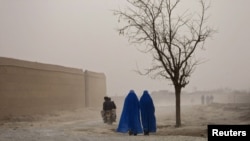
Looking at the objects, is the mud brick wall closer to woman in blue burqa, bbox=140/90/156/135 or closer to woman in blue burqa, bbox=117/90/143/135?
woman in blue burqa, bbox=117/90/143/135

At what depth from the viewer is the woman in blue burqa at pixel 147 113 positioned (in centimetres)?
1296

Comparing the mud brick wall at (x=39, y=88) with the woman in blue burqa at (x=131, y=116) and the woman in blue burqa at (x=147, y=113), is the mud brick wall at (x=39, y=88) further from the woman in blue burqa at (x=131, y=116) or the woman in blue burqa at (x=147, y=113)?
the woman in blue burqa at (x=147, y=113)

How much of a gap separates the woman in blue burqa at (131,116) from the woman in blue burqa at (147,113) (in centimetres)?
16

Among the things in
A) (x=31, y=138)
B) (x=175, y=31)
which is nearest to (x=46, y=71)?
(x=175, y=31)

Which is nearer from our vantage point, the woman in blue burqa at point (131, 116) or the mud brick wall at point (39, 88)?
the woman in blue burqa at point (131, 116)

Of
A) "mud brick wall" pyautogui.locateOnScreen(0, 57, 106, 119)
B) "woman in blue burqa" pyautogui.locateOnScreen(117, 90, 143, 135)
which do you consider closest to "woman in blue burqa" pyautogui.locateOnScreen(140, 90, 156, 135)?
"woman in blue burqa" pyautogui.locateOnScreen(117, 90, 143, 135)

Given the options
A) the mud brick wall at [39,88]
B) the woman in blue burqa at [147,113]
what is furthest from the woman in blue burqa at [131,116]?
the mud brick wall at [39,88]

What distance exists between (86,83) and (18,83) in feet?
43.1

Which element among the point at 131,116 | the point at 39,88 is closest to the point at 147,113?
the point at 131,116

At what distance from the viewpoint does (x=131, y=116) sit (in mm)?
13062

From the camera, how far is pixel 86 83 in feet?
118

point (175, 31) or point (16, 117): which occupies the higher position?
point (175, 31)

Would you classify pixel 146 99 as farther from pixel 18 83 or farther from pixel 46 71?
pixel 46 71

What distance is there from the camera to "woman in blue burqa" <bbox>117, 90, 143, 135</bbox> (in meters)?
12.9
